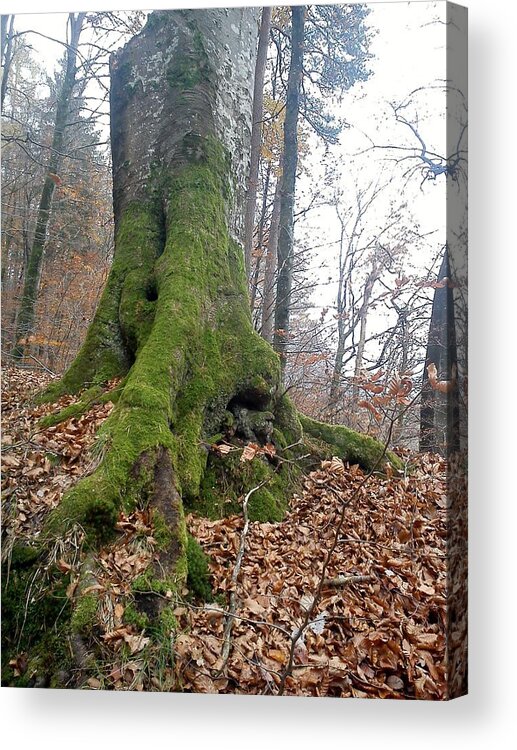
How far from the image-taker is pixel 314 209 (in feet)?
12.8

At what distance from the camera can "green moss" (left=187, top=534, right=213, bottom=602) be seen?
3.06m

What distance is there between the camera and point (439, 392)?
3086mm

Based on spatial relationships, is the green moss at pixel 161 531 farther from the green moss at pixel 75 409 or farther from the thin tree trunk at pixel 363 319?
the thin tree trunk at pixel 363 319

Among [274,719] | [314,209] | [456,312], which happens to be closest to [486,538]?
[456,312]

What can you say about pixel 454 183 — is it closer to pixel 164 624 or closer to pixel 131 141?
pixel 131 141

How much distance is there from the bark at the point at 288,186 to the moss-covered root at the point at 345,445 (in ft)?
1.57

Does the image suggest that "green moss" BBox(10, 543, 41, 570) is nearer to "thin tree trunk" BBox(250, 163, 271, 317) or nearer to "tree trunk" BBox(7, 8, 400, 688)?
"tree trunk" BBox(7, 8, 400, 688)

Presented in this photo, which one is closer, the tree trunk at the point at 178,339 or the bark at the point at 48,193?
the tree trunk at the point at 178,339

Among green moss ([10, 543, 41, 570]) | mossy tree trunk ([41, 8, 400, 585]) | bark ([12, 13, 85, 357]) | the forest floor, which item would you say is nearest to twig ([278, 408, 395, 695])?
the forest floor

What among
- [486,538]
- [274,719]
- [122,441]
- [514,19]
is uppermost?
[514,19]

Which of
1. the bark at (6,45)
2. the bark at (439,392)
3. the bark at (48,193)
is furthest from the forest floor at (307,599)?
the bark at (6,45)

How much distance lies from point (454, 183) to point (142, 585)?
104 inches

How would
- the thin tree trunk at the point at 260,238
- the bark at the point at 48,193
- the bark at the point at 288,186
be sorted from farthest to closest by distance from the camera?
the thin tree trunk at the point at 260,238 → the bark at the point at 288,186 → the bark at the point at 48,193

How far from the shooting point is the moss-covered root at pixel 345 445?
3.42 m
